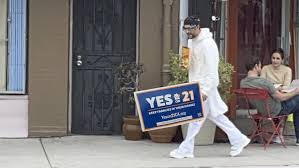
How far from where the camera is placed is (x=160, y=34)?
391 inches

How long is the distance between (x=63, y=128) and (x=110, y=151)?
4.37 ft

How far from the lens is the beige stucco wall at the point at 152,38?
32.5ft

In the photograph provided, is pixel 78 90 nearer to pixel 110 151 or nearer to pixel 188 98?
pixel 110 151

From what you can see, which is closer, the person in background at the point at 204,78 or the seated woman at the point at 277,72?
the person in background at the point at 204,78

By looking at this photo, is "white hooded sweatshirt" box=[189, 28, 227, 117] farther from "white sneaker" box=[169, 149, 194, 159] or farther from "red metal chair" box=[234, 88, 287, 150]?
"red metal chair" box=[234, 88, 287, 150]

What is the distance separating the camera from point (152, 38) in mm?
9922

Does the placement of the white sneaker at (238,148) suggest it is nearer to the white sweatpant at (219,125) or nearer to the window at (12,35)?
the white sweatpant at (219,125)

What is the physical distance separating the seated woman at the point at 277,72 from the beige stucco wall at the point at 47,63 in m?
3.01

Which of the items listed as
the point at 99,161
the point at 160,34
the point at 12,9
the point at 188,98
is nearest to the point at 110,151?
the point at 99,161

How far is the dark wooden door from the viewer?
32.9ft

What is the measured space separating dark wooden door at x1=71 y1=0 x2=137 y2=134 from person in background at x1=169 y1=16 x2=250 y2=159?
6.93 ft

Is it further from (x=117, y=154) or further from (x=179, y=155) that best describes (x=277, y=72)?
(x=117, y=154)

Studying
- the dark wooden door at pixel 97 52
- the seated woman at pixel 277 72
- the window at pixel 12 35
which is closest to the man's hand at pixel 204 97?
the seated woman at pixel 277 72

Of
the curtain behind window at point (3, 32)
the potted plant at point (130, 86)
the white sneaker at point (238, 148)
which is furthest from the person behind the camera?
the curtain behind window at point (3, 32)
